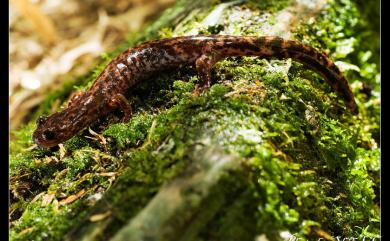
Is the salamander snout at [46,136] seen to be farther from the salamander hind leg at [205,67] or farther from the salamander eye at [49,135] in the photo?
the salamander hind leg at [205,67]

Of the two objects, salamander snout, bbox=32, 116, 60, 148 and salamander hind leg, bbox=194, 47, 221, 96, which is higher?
salamander snout, bbox=32, 116, 60, 148

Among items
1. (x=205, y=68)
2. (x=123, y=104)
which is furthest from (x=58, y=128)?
(x=205, y=68)

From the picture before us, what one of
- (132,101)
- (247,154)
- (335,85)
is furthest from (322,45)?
(247,154)

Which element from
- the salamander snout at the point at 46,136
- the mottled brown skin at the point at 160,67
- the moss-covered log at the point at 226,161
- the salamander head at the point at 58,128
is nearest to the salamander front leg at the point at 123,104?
the mottled brown skin at the point at 160,67

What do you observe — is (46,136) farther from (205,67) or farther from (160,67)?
(205,67)

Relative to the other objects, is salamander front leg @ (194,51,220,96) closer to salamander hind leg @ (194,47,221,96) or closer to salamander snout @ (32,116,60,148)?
salamander hind leg @ (194,47,221,96)

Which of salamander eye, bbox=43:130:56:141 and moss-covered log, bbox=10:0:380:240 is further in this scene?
salamander eye, bbox=43:130:56:141

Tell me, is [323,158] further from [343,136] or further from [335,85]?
[335,85]

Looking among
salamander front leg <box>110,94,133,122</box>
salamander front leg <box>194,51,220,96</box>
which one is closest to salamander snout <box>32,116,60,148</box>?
salamander front leg <box>110,94,133,122</box>
